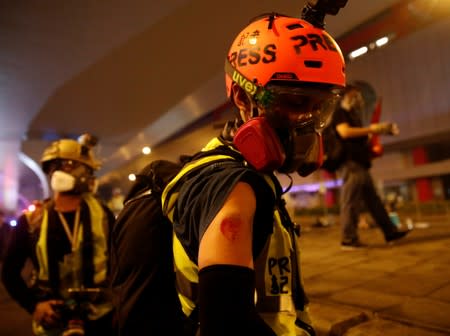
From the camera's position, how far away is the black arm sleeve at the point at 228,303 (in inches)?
30.9

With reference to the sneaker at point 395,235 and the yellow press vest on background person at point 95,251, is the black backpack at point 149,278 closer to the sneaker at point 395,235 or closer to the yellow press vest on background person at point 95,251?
the yellow press vest on background person at point 95,251

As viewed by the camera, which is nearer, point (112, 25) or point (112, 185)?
point (112, 25)

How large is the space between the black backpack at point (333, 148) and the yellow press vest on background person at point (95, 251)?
2.96 metres

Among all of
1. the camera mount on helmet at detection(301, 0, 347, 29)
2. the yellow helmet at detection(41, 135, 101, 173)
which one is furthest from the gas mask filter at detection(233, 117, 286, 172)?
the yellow helmet at detection(41, 135, 101, 173)

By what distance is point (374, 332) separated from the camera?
1897 millimetres

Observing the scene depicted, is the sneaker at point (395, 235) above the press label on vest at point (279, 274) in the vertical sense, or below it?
below

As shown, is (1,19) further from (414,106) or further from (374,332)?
(414,106)

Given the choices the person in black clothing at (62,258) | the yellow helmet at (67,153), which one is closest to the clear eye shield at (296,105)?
the person in black clothing at (62,258)

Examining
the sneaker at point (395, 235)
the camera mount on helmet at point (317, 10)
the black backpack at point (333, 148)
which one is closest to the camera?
the camera mount on helmet at point (317, 10)

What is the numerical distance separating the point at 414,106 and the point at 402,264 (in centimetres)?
1416

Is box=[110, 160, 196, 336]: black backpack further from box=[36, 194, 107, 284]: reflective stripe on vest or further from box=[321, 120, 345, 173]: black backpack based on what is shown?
box=[321, 120, 345, 173]: black backpack

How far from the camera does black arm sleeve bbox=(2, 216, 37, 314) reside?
7.46ft

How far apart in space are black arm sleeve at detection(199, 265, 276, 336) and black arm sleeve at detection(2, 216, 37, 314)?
6.38ft

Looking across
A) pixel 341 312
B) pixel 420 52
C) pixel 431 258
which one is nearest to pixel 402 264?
pixel 431 258
